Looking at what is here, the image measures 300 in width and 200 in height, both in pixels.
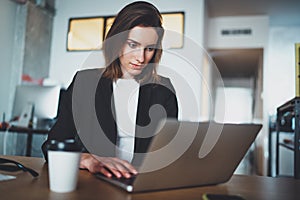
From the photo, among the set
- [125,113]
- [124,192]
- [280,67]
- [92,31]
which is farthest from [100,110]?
[280,67]

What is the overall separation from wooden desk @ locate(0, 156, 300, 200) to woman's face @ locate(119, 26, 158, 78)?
2.04 ft

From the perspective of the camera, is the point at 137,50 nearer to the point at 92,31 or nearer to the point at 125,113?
the point at 125,113

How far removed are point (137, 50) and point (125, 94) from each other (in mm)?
190

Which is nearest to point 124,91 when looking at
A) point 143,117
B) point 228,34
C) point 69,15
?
point 143,117

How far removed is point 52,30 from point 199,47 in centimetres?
207

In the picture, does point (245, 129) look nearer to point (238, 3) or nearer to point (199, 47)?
point (199, 47)

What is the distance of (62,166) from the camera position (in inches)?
20.9

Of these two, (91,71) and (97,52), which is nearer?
(91,71)

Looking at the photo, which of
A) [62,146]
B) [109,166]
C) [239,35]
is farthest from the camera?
[239,35]

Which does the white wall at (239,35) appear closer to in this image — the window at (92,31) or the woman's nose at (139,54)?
the window at (92,31)

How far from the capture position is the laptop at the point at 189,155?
519 millimetres

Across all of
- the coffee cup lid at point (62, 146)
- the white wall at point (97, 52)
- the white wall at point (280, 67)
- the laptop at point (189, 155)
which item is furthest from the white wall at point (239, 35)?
the coffee cup lid at point (62, 146)

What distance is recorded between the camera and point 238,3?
4.36 meters

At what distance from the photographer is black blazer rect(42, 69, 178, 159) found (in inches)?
A: 46.7
